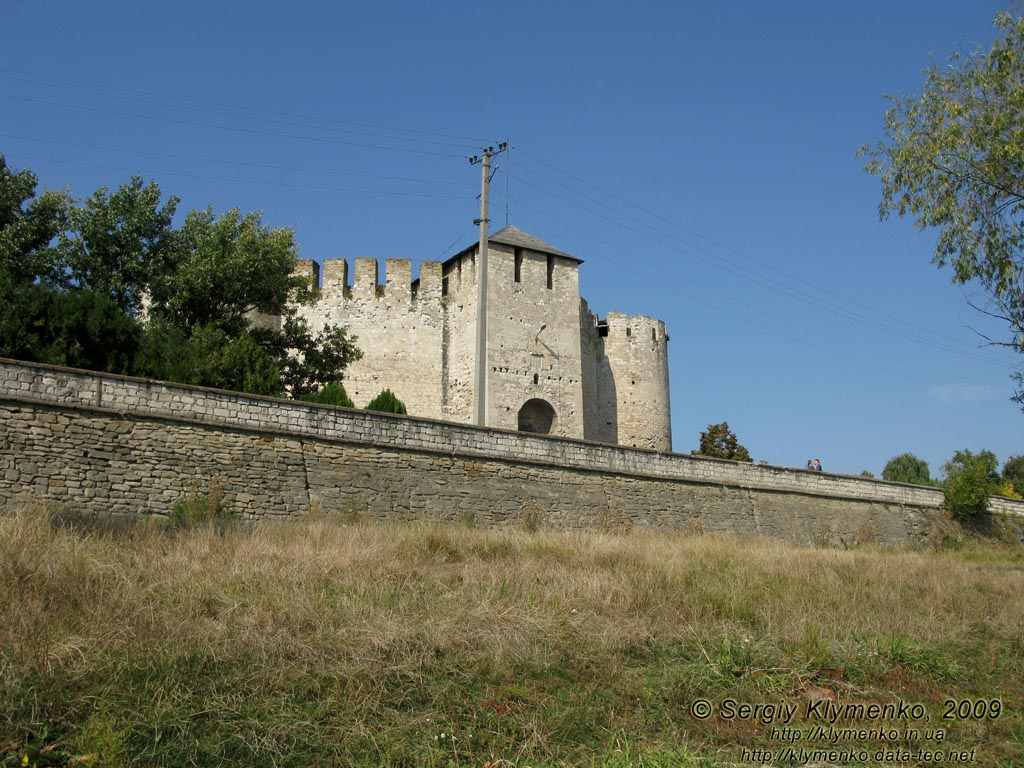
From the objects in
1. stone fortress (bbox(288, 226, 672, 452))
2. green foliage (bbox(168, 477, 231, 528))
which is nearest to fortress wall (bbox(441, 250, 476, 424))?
stone fortress (bbox(288, 226, 672, 452))

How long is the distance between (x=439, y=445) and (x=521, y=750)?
32.7 feet

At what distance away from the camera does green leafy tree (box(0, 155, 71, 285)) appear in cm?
A: 1994

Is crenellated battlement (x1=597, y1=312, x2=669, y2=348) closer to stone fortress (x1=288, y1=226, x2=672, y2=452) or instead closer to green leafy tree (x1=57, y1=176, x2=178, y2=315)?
stone fortress (x1=288, y1=226, x2=672, y2=452)

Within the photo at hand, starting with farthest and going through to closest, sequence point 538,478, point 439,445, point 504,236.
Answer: point 504,236, point 538,478, point 439,445

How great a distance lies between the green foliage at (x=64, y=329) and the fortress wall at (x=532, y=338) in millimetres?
11898

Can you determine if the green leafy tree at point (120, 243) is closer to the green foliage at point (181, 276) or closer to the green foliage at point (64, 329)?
the green foliage at point (181, 276)

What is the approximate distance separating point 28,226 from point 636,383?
1933 cm

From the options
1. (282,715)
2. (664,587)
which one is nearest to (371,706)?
(282,715)

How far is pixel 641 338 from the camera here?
32.1 meters

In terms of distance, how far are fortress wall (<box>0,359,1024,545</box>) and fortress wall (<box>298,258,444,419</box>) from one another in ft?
33.9

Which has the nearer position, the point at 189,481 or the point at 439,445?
the point at 189,481

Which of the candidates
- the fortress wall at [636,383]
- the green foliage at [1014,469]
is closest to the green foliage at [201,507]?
the fortress wall at [636,383]

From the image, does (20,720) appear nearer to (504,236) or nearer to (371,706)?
(371,706)

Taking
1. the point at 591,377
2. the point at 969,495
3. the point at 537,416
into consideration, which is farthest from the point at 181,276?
the point at 969,495
